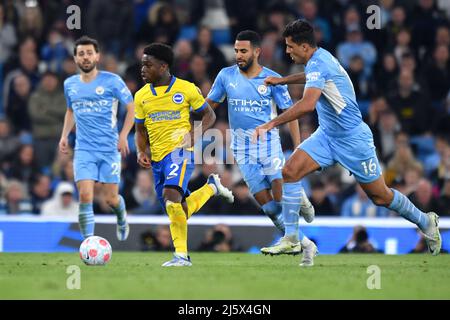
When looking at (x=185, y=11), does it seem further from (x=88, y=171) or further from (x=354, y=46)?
(x=88, y=171)

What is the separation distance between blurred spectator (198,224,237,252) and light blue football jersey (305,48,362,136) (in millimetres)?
4436

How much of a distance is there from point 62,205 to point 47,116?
7.59ft

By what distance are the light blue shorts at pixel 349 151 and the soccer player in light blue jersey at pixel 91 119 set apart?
9.73 feet

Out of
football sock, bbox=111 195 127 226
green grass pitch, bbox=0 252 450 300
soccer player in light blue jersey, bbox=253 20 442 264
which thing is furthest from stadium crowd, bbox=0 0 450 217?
soccer player in light blue jersey, bbox=253 20 442 264

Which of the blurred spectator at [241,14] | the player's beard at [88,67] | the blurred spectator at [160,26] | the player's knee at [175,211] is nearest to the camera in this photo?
the player's knee at [175,211]

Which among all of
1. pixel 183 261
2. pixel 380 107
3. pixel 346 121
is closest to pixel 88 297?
pixel 183 261

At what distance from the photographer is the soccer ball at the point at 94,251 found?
37.4 feet

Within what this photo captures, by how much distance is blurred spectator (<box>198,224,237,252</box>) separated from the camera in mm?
15359

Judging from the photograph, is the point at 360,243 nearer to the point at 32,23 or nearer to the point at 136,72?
the point at 136,72

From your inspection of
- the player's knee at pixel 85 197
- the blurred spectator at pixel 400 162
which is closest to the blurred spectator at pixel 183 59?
the blurred spectator at pixel 400 162

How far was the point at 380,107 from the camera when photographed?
17.9 metres

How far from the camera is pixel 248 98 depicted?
40.6ft

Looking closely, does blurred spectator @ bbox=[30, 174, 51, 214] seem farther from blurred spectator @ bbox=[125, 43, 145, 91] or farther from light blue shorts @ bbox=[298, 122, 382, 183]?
light blue shorts @ bbox=[298, 122, 382, 183]

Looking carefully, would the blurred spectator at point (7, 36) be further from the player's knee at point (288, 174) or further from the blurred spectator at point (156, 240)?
the player's knee at point (288, 174)
